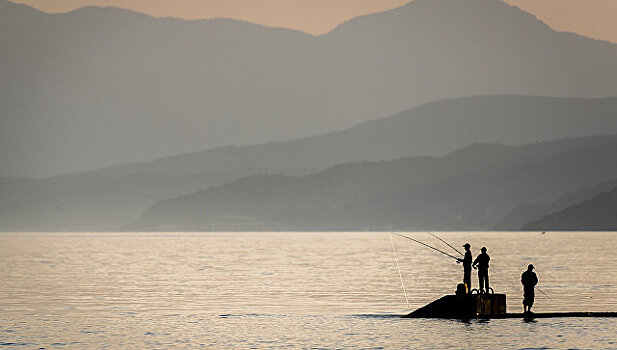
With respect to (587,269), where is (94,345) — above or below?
below

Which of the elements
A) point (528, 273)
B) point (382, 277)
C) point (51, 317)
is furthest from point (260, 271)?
point (528, 273)

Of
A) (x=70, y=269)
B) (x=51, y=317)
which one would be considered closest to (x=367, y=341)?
(x=51, y=317)

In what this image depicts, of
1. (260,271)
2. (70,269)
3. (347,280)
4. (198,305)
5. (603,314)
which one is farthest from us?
(70,269)

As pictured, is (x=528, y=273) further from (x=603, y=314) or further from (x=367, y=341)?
(x=367, y=341)

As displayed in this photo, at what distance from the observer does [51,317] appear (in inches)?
1987

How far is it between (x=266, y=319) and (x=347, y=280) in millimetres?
Result: 33182

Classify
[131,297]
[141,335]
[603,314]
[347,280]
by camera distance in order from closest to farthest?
[141,335] → [603,314] → [131,297] → [347,280]

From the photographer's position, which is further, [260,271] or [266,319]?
[260,271]

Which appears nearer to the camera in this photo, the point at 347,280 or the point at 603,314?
the point at 603,314

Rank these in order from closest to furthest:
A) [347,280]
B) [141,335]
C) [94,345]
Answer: [94,345] < [141,335] < [347,280]

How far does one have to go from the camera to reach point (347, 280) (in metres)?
81.9

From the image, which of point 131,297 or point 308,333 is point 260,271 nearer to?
point 131,297

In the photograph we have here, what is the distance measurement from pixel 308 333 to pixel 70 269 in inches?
2623

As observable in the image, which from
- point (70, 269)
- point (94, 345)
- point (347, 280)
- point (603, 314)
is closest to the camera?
point (94, 345)
